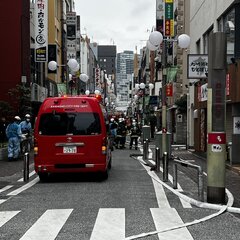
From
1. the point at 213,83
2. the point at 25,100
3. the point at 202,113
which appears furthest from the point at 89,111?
the point at 25,100

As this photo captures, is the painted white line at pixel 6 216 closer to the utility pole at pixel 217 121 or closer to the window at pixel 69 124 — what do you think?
the utility pole at pixel 217 121

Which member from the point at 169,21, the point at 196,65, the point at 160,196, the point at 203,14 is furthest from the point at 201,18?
the point at 160,196

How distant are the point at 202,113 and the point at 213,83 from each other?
602 inches

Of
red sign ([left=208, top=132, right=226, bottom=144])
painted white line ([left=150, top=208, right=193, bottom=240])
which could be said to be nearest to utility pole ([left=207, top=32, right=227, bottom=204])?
red sign ([left=208, top=132, right=226, bottom=144])

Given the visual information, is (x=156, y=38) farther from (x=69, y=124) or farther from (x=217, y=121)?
(x=217, y=121)

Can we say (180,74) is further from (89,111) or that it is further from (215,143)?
(215,143)

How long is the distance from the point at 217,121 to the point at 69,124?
510 centimetres

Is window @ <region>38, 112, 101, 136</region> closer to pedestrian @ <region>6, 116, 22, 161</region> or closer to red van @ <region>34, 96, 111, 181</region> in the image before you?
red van @ <region>34, 96, 111, 181</region>

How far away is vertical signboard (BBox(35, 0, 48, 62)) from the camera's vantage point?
124 feet

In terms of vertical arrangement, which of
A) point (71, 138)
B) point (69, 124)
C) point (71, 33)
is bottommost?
point (71, 138)

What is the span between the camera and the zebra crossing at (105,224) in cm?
728

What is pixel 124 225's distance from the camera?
314 inches

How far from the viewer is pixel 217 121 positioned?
389 inches

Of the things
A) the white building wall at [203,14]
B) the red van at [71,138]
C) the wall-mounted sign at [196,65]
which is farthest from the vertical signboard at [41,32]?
the red van at [71,138]
